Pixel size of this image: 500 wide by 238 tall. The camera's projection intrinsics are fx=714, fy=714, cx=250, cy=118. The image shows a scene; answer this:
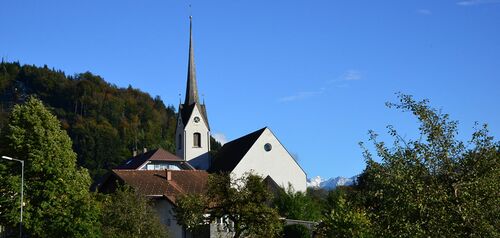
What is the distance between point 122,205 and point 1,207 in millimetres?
6667

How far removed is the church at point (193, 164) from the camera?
52469mm

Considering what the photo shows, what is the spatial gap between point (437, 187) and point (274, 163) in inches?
2356

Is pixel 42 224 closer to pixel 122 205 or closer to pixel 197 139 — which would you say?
pixel 122 205

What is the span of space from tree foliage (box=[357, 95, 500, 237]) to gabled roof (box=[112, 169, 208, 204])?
33.5 m

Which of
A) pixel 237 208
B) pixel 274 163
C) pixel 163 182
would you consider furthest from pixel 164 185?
pixel 274 163

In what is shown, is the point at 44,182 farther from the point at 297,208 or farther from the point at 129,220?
the point at 297,208

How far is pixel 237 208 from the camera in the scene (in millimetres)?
39531

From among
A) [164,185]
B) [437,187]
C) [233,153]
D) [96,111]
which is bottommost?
[437,187]

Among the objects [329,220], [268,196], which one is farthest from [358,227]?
[268,196]

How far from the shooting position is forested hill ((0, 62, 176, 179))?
13788cm

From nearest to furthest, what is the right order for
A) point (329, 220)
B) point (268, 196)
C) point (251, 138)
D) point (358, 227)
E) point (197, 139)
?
point (358, 227), point (329, 220), point (268, 196), point (251, 138), point (197, 139)

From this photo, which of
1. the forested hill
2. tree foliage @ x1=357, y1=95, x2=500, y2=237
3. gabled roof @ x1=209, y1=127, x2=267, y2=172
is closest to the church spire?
gabled roof @ x1=209, y1=127, x2=267, y2=172

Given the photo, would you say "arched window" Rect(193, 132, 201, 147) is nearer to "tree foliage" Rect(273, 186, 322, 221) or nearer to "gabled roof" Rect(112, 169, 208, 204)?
"gabled roof" Rect(112, 169, 208, 204)

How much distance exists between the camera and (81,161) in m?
141
